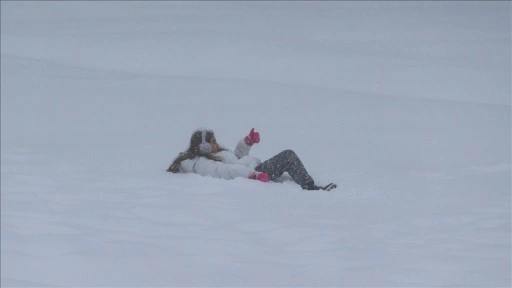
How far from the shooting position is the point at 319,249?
5703 millimetres

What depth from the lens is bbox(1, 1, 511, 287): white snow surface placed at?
5277 millimetres

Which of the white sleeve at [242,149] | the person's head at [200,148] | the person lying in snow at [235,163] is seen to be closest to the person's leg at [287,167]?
the person lying in snow at [235,163]

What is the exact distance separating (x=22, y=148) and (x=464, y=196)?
4.45 meters

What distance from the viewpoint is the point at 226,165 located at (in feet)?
25.6

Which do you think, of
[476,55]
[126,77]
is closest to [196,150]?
[126,77]

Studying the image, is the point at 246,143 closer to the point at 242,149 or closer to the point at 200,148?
the point at 242,149

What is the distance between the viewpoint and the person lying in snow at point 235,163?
25.4ft

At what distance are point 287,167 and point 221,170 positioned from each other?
0.61 meters

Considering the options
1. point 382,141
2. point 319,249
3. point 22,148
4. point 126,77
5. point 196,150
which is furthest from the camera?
point 126,77

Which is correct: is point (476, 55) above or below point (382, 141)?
above

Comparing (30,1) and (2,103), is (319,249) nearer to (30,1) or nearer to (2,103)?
(2,103)

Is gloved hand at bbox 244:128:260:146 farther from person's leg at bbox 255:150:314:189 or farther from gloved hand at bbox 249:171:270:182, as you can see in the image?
gloved hand at bbox 249:171:270:182

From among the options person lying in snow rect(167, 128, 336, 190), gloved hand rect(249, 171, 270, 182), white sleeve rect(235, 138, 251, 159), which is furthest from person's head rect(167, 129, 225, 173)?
gloved hand rect(249, 171, 270, 182)

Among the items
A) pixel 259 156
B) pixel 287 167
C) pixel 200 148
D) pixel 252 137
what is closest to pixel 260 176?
pixel 287 167
